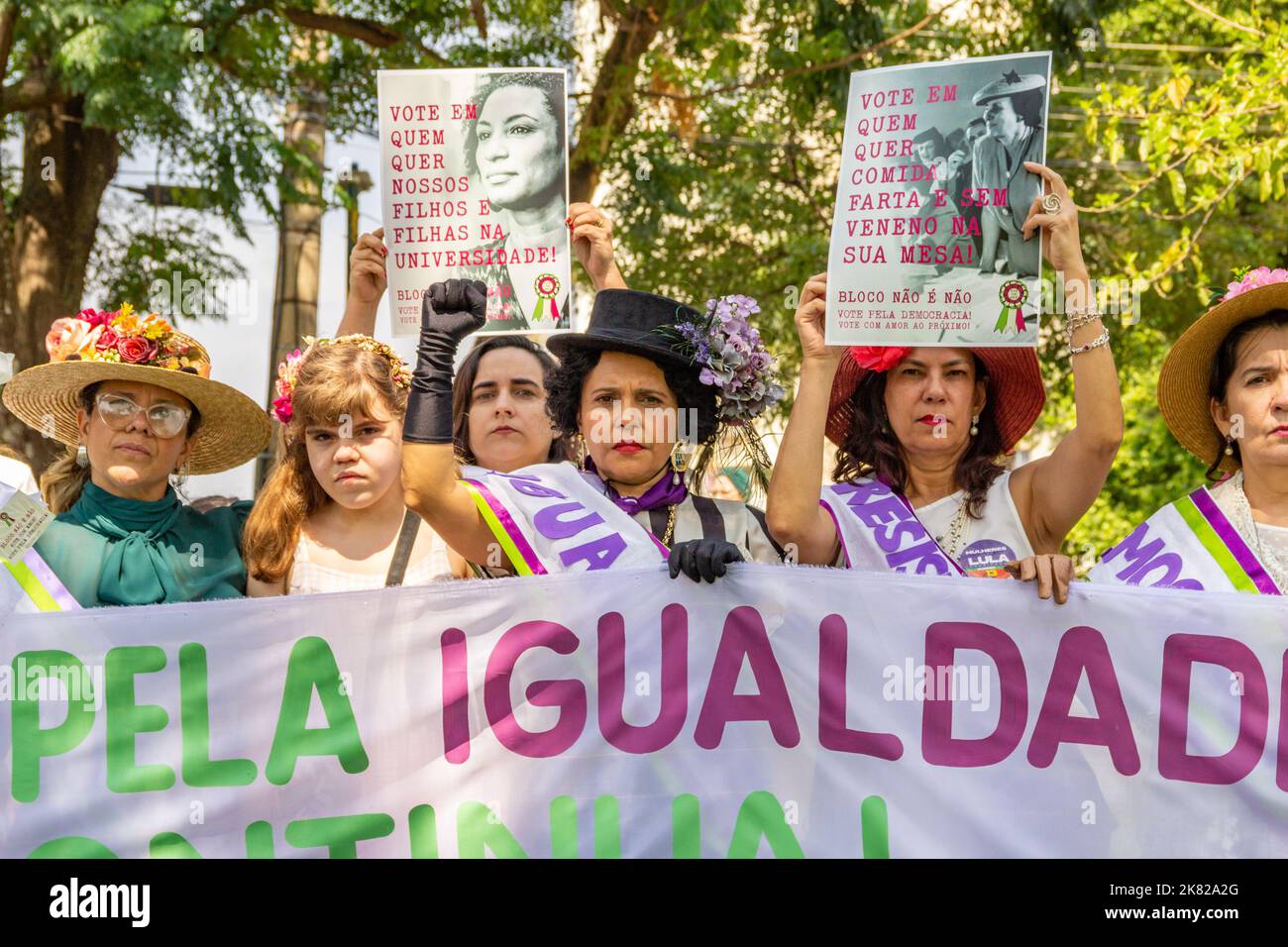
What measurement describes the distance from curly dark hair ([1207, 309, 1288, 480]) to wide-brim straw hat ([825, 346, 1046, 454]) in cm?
41

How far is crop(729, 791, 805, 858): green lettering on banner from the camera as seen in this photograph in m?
3.08

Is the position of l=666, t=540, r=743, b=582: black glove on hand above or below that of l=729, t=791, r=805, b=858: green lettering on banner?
above

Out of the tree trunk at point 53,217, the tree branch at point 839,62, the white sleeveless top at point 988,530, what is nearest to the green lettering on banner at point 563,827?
the white sleeveless top at point 988,530

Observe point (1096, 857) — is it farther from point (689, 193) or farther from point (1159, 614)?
point (689, 193)

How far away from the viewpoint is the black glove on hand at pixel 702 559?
3121 millimetres

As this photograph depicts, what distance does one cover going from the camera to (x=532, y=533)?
342cm

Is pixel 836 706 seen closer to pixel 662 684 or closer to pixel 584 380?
pixel 662 684

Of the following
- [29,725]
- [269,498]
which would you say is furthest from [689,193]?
[29,725]

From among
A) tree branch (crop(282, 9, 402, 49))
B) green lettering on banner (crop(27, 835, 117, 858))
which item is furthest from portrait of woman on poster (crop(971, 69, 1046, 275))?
tree branch (crop(282, 9, 402, 49))

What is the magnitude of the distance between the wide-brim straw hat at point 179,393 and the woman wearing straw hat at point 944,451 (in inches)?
56.6

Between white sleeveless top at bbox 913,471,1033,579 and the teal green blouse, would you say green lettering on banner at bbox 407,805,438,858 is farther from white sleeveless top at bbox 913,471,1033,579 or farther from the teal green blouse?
white sleeveless top at bbox 913,471,1033,579

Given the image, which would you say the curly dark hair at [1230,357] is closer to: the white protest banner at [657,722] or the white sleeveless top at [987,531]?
the white sleeveless top at [987,531]

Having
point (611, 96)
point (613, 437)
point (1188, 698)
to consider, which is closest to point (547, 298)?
point (613, 437)
